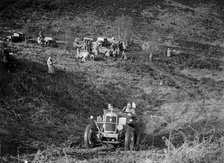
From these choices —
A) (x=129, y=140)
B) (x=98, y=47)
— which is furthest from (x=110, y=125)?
(x=98, y=47)

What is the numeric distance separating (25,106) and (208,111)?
27.0 feet

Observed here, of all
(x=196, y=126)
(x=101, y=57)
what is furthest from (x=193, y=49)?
(x=196, y=126)

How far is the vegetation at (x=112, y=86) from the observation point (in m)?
9.40

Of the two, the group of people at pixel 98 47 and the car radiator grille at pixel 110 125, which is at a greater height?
the group of people at pixel 98 47

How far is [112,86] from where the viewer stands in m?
20.2

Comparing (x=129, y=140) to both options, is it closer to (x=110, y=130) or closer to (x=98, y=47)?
(x=110, y=130)

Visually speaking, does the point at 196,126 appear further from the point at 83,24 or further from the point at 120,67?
the point at 83,24

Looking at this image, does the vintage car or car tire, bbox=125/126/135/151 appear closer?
car tire, bbox=125/126/135/151

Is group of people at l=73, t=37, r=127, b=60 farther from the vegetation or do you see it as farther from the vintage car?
the vintage car

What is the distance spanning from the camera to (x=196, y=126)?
1219cm

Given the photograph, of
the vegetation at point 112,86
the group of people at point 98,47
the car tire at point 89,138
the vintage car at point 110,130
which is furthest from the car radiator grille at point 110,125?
the group of people at point 98,47

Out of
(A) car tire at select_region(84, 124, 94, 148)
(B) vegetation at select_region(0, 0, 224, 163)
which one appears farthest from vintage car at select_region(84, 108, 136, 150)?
(B) vegetation at select_region(0, 0, 224, 163)

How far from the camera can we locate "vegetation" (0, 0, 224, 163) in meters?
9.40

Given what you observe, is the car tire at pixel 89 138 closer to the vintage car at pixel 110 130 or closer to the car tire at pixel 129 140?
the vintage car at pixel 110 130
